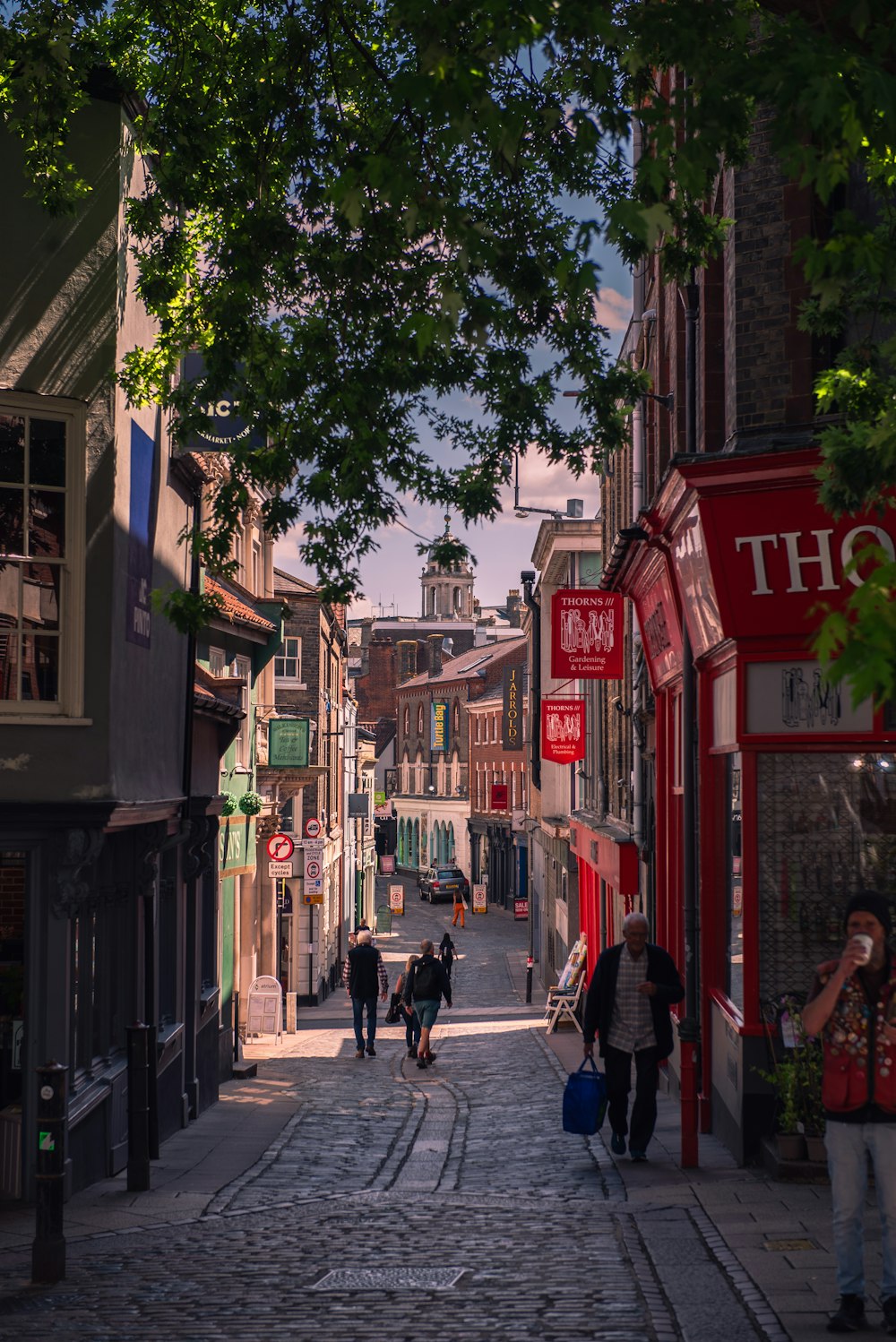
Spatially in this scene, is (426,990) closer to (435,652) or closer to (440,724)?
(440,724)

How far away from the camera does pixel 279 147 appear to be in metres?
10.4

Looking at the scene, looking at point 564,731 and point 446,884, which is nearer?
point 564,731

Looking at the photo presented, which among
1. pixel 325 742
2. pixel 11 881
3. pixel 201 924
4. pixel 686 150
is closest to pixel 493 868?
pixel 325 742

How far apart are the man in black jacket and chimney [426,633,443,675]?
299ft

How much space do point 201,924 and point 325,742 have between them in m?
25.7

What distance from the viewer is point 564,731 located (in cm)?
3272

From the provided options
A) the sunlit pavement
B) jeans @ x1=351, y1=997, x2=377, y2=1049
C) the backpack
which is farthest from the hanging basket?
the sunlit pavement

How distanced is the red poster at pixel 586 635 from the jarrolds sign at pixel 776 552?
12659 millimetres

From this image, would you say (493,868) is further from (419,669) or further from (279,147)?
(279,147)

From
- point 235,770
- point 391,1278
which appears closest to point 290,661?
point 235,770

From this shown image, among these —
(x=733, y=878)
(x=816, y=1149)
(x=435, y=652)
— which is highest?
(x=435, y=652)

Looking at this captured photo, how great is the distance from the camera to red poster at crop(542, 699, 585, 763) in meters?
32.6

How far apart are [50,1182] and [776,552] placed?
6.35 m

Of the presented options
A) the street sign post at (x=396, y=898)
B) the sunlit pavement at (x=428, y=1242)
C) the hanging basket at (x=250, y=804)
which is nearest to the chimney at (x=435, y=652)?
the street sign post at (x=396, y=898)
